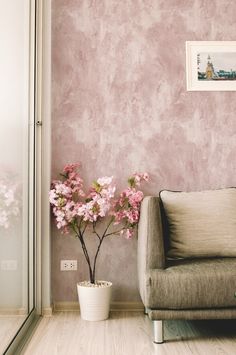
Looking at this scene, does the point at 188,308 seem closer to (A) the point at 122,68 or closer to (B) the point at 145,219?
(B) the point at 145,219

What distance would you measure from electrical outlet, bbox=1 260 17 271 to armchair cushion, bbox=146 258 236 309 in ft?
2.43

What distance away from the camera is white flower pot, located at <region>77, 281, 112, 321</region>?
2.82 metres

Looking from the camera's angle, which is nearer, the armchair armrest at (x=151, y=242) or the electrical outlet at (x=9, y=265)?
the electrical outlet at (x=9, y=265)

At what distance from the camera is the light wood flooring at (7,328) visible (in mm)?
2037

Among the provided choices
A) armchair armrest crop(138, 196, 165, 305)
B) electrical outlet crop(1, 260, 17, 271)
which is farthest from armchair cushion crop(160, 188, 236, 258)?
electrical outlet crop(1, 260, 17, 271)

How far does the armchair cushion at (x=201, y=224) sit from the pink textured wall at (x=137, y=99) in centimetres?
33

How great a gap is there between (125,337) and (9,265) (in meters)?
0.83

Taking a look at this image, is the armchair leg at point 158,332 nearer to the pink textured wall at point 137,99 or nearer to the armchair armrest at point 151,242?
the armchair armrest at point 151,242

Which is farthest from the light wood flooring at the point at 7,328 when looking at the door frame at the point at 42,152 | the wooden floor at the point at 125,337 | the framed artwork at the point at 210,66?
the framed artwork at the point at 210,66

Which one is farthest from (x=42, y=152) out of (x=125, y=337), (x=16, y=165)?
(x=125, y=337)

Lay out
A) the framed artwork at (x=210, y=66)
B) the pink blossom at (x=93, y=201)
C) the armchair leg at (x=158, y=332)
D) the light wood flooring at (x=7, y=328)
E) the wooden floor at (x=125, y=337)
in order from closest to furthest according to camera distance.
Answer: the light wood flooring at (x=7, y=328), the wooden floor at (x=125, y=337), the armchair leg at (x=158, y=332), the pink blossom at (x=93, y=201), the framed artwork at (x=210, y=66)

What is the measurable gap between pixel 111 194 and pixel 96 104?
73 centimetres

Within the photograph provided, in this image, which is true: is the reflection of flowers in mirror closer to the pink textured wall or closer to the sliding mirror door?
the sliding mirror door

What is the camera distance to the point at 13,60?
230cm
